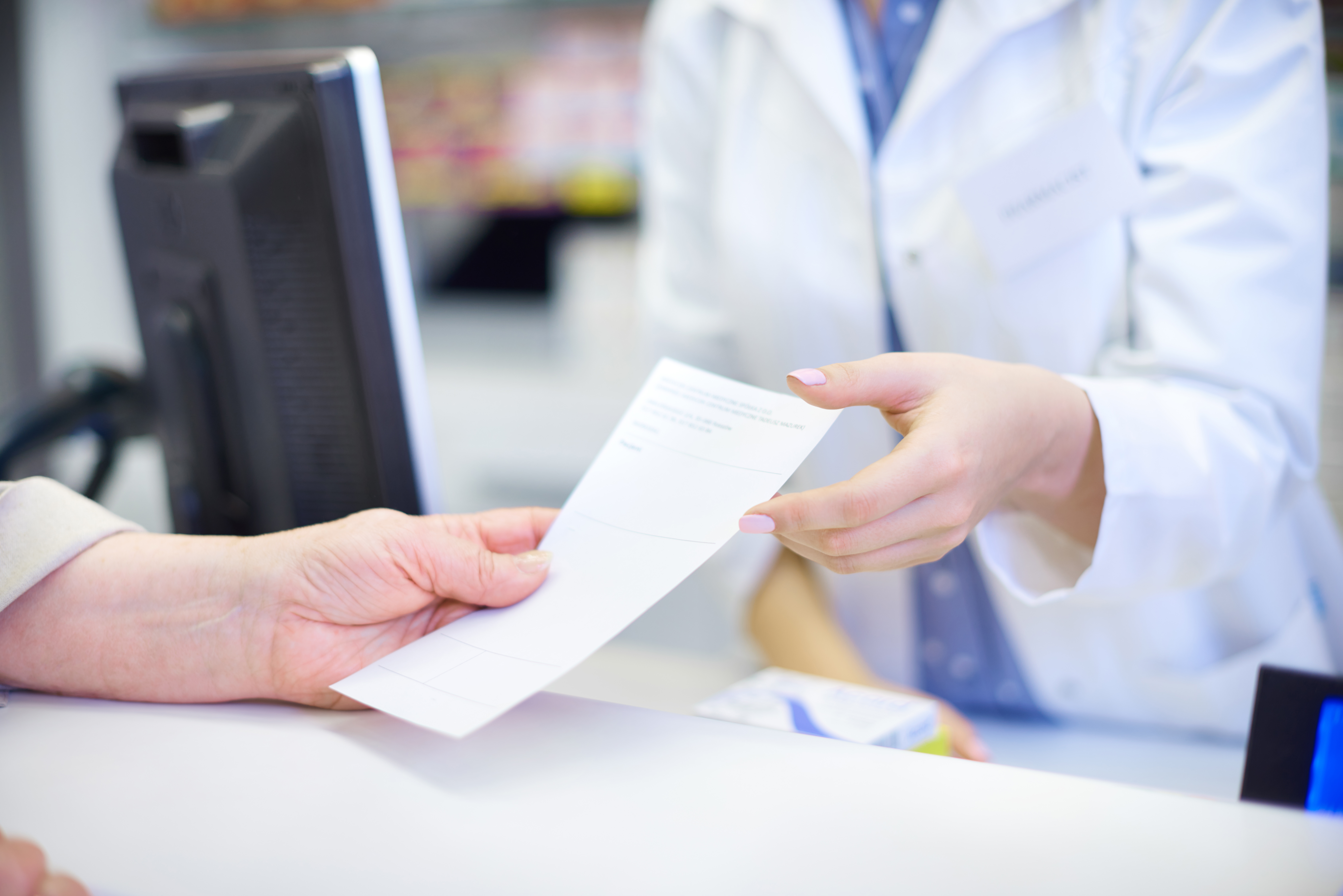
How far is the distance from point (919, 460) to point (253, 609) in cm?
41

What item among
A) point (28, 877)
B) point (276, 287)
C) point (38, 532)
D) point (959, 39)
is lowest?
point (28, 877)

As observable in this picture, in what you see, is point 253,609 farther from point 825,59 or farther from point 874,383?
point 825,59

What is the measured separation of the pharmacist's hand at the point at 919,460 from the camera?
50 centimetres

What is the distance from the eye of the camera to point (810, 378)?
1.68ft

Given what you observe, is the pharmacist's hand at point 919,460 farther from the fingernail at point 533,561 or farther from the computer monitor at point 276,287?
the computer monitor at point 276,287

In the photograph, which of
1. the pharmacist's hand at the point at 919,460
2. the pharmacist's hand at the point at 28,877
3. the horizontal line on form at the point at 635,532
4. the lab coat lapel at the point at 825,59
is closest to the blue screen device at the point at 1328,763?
the pharmacist's hand at the point at 919,460

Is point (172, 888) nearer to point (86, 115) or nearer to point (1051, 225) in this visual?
point (1051, 225)

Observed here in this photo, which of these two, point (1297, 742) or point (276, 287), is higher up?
point (276, 287)

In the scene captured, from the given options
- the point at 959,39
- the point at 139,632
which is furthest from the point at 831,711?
the point at 959,39

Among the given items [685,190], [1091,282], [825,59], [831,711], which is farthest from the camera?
[685,190]

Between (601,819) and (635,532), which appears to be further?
(635,532)

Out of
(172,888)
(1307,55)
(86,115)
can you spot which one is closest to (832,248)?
Result: (1307,55)

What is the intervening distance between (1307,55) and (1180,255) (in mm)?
194

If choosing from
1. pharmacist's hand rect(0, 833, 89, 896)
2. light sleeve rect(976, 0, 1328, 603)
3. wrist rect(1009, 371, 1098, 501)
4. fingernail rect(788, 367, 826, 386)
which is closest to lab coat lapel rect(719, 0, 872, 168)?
light sleeve rect(976, 0, 1328, 603)
